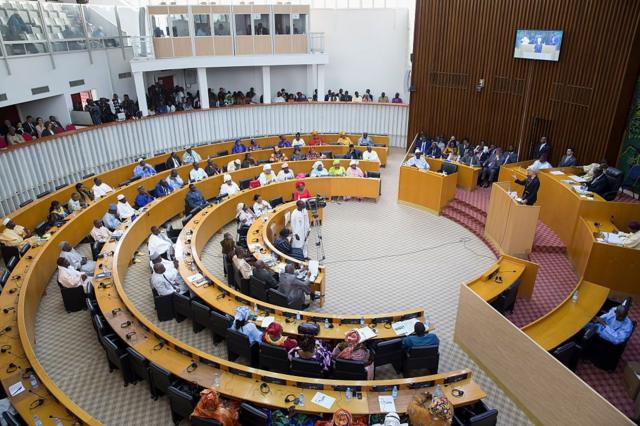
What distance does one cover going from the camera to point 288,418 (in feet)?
18.0

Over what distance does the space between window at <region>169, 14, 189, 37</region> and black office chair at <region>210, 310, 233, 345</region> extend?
1388 centimetres

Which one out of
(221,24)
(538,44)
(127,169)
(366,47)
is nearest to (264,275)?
(127,169)

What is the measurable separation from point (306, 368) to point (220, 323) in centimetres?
180

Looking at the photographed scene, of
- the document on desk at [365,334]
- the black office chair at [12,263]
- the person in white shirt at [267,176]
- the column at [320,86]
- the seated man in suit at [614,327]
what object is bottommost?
the document on desk at [365,334]

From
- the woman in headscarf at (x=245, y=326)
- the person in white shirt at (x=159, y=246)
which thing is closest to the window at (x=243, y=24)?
the person in white shirt at (x=159, y=246)

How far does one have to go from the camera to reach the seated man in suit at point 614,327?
21.8 feet

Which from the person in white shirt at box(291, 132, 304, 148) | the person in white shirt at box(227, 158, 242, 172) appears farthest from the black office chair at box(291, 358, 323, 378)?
the person in white shirt at box(291, 132, 304, 148)

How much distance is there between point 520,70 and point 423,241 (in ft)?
21.7

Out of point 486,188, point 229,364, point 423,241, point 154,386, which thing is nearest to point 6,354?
point 154,386

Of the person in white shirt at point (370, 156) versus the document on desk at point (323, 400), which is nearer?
the document on desk at point (323, 400)

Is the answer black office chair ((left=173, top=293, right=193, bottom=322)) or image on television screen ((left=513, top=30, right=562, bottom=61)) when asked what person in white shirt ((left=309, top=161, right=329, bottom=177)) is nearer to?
image on television screen ((left=513, top=30, right=562, bottom=61))

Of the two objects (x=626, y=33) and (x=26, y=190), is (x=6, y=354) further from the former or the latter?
(x=626, y=33)

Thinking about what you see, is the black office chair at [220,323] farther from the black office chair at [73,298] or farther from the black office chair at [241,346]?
the black office chair at [73,298]

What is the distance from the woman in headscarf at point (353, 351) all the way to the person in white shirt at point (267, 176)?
7.75m
